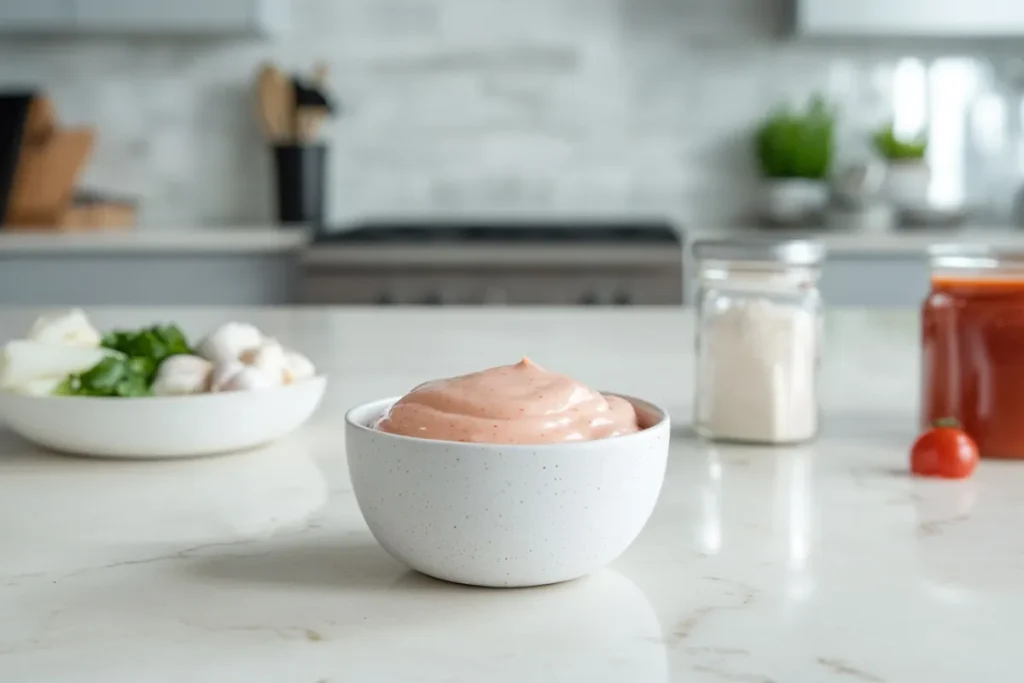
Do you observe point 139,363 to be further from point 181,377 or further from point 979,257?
point 979,257

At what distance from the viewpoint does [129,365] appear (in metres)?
0.87

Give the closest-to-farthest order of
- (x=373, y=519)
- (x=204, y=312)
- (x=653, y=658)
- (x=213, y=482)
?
1. (x=653, y=658)
2. (x=373, y=519)
3. (x=213, y=482)
4. (x=204, y=312)

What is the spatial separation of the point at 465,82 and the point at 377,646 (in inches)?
127

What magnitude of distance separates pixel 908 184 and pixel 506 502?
3.00m

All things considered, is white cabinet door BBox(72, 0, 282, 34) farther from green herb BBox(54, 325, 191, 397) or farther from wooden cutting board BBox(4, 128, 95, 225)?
green herb BBox(54, 325, 191, 397)

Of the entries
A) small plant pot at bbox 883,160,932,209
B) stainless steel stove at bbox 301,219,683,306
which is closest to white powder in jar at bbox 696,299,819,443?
stainless steel stove at bbox 301,219,683,306

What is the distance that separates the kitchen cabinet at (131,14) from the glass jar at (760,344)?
8.36 ft

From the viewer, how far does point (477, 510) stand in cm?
57

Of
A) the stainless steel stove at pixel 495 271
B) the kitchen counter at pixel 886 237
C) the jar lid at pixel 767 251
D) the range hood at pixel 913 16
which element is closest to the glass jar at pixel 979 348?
the jar lid at pixel 767 251

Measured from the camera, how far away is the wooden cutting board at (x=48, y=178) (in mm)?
3178

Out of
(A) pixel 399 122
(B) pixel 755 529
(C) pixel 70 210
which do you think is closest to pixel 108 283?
(C) pixel 70 210

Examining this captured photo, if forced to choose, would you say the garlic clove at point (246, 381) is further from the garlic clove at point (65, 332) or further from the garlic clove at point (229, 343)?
the garlic clove at point (65, 332)

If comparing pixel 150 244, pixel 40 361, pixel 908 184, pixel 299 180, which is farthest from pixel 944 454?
pixel 299 180

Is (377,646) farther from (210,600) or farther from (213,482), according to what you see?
(213,482)
